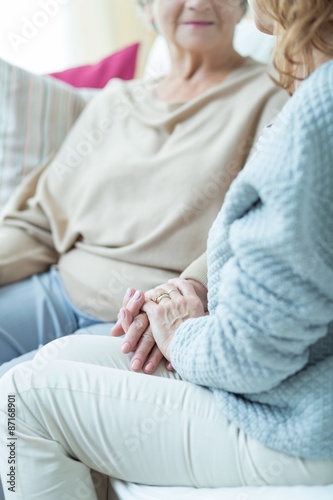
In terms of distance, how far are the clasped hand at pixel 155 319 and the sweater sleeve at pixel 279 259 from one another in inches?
7.8

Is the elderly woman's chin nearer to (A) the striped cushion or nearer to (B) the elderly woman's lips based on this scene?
(B) the elderly woman's lips

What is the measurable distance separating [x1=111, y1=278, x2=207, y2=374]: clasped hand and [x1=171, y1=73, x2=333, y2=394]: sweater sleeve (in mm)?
197

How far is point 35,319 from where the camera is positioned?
54.7 inches

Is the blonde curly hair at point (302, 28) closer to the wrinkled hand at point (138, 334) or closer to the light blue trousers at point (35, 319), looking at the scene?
the wrinkled hand at point (138, 334)

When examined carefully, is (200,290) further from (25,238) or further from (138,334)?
(25,238)

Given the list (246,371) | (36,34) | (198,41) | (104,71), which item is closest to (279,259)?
(246,371)

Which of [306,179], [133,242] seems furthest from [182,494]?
[133,242]

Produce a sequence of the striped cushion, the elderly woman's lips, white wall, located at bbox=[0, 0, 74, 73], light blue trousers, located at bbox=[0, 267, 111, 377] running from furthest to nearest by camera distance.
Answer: white wall, located at bbox=[0, 0, 74, 73] < the striped cushion < the elderly woman's lips < light blue trousers, located at bbox=[0, 267, 111, 377]

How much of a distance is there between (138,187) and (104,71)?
2.33 ft

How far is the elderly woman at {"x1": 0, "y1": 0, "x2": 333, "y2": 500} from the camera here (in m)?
0.71

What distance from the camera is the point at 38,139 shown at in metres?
1.72

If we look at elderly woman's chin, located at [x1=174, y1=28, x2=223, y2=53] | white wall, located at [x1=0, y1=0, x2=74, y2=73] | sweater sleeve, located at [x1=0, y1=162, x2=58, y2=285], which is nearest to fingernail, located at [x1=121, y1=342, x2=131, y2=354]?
sweater sleeve, located at [x1=0, y1=162, x2=58, y2=285]

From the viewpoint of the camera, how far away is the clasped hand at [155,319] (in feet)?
3.23

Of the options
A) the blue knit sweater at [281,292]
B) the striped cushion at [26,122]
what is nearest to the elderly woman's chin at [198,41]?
the striped cushion at [26,122]
